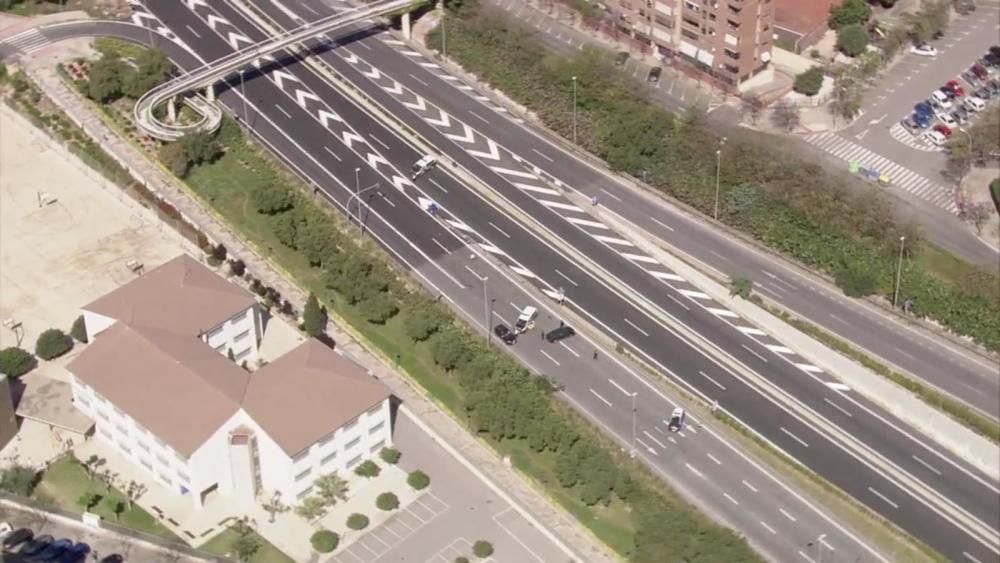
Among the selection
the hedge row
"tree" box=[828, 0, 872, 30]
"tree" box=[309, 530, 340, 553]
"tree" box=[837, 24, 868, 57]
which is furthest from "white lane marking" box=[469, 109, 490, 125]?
"tree" box=[309, 530, 340, 553]

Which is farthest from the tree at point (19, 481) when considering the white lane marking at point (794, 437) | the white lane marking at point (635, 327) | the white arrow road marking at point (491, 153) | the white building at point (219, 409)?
the white lane marking at point (794, 437)

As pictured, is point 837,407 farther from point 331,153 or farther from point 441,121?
point 331,153

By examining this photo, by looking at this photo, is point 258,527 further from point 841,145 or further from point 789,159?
point 841,145

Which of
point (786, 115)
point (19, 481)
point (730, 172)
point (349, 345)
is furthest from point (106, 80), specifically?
point (786, 115)

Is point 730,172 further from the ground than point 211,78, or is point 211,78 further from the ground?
point 730,172

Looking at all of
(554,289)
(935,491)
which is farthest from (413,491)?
(935,491)

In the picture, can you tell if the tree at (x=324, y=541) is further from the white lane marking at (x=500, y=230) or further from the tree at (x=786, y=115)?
the tree at (x=786, y=115)

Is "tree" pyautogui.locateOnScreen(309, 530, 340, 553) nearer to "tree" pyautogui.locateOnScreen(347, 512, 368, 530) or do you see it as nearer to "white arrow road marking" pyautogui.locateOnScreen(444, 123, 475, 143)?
"tree" pyautogui.locateOnScreen(347, 512, 368, 530)

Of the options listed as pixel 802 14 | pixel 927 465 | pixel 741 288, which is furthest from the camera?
pixel 802 14
